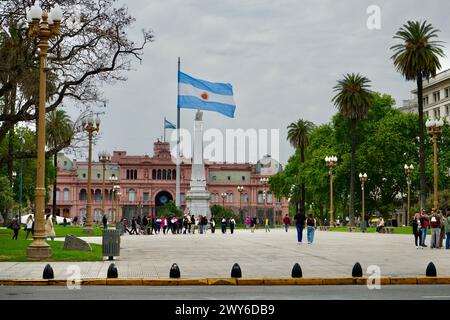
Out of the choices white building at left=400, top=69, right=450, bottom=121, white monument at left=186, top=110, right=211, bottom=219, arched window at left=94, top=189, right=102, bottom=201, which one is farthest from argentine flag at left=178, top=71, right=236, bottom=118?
arched window at left=94, top=189, right=102, bottom=201

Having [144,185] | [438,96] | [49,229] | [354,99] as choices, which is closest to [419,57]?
[354,99]

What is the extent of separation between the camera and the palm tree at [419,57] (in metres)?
57.7

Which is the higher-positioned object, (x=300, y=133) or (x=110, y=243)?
(x=300, y=133)

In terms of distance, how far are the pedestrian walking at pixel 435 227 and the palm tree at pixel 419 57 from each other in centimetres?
2647

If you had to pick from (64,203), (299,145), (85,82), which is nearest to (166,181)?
(64,203)

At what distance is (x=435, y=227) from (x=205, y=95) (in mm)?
36722

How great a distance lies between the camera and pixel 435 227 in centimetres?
3117

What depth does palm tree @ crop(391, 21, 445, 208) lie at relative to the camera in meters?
57.7

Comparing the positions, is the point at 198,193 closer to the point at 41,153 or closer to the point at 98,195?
the point at 41,153

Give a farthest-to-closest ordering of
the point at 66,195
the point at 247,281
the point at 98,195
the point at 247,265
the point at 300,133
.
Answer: the point at 98,195 < the point at 66,195 < the point at 300,133 < the point at 247,265 < the point at 247,281

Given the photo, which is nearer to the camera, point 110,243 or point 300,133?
point 110,243

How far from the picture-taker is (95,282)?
Result: 55.7 feet

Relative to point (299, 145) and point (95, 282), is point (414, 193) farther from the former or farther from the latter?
point (95, 282)
